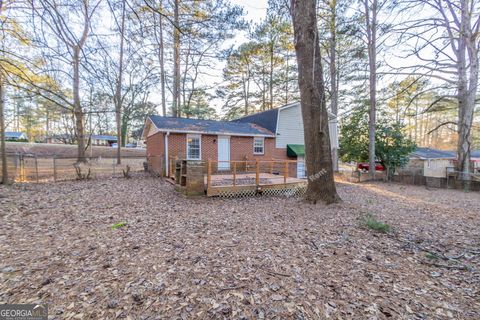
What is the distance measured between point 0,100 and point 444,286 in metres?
12.1

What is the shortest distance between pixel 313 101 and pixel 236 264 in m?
4.98

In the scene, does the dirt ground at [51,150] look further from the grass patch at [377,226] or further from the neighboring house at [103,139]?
the grass patch at [377,226]

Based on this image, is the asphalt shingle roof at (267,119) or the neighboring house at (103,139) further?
the neighboring house at (103,139)

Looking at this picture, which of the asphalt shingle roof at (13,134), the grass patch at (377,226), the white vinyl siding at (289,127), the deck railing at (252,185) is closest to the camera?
the grass patch at (377,226)

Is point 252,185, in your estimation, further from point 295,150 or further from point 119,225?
point 295,150

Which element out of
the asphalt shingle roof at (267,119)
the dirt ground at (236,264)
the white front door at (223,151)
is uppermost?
the asphalt shingle roof at (267,119)

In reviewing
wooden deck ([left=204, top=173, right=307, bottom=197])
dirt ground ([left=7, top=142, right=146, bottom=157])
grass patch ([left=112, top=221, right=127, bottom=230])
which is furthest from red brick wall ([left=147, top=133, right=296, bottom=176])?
dirt ground ([left=7, top=142, right=146, bottom=157])

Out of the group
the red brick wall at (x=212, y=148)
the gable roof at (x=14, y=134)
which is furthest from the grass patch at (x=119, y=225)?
the gable roof at (x=14, y=134)

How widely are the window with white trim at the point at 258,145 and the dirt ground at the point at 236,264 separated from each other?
8.76 m

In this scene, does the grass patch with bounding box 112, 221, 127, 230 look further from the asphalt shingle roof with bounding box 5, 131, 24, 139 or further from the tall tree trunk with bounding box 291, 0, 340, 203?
the asphalt shingle roof with bounding box 5, 131, 24, 139

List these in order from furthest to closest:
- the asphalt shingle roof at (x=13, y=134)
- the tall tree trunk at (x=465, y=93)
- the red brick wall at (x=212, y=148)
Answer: the asphalt shingle roof at (x=13, y=134), the red brick wall at (x=212, y=148), the tall tree trunk at (x=465, y=93)

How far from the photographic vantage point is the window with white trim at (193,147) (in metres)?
11.9

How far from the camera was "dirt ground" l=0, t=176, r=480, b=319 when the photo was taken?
2.11 m

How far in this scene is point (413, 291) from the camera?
235 cm
